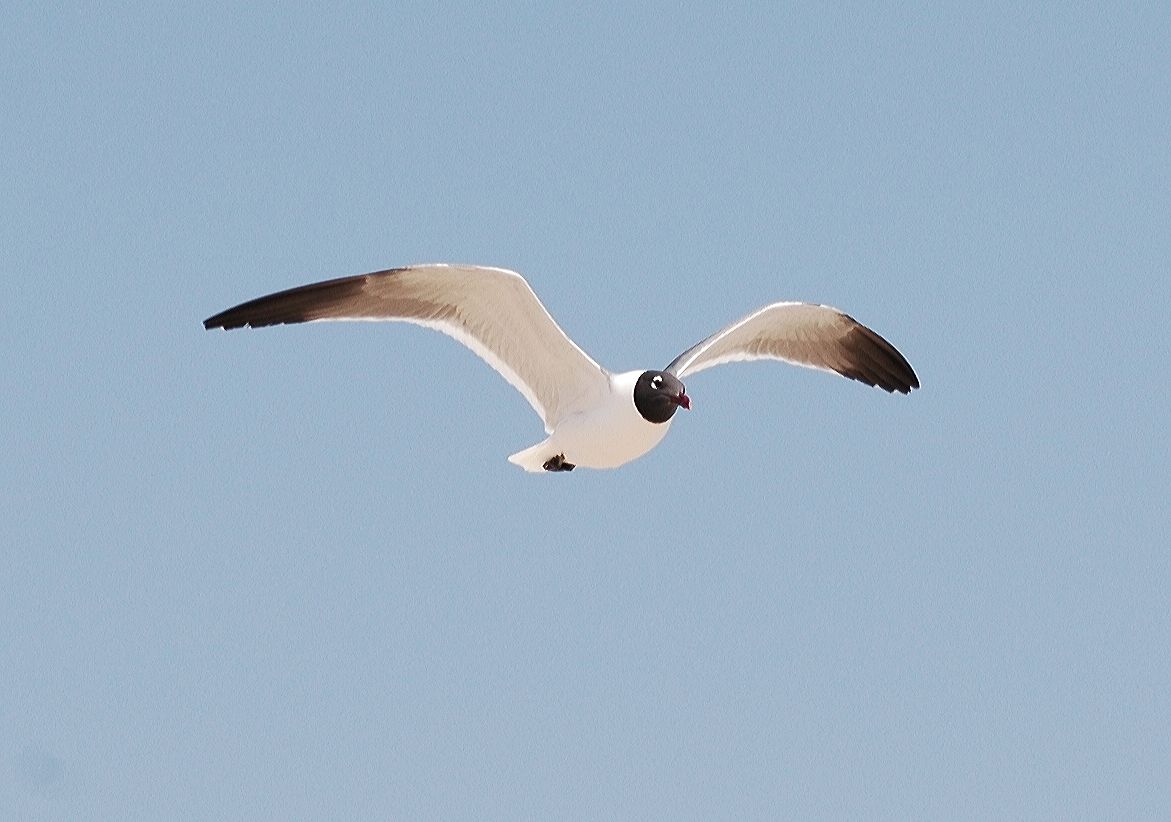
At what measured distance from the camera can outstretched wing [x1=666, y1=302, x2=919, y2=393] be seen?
1455cm

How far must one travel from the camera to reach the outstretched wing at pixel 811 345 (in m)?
14.6

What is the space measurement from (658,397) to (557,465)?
111cm

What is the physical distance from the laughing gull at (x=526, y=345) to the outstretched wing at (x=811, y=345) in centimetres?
56

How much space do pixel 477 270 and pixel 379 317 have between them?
88cm

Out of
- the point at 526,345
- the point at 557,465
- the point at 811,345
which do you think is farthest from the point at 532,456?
the point at 811,345

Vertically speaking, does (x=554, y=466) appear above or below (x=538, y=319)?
below

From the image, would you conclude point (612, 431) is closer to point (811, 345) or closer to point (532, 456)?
point (532, 456)

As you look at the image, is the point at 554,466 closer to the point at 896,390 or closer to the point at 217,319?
the point at 217,319

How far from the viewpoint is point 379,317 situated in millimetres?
12430

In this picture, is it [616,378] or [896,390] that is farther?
[896,390]

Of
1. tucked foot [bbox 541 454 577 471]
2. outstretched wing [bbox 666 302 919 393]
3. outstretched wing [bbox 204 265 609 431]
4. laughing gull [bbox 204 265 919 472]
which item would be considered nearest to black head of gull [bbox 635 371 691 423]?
laughing gull [bbox 204 265 919 472]

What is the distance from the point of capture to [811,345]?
15586 mm

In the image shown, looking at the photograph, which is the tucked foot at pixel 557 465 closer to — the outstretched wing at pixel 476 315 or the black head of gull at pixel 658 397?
the outstretched wing at pixel 476 315

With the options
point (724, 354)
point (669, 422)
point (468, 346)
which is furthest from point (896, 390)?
point (468, 346)
